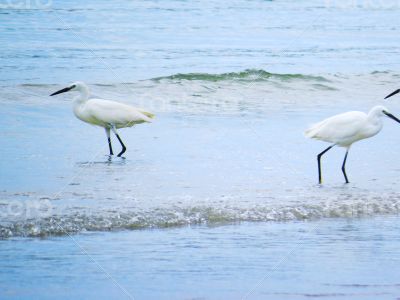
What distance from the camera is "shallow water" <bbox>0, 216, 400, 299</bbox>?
6.46 m

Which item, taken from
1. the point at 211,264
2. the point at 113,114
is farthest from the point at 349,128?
the point at 211,264

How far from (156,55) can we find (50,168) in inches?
417

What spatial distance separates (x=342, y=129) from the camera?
35.3 feet

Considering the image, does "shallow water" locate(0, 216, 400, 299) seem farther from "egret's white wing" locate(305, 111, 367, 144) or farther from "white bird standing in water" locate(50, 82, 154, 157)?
"white bird standing in water" locate(50, 82, 154, 157)

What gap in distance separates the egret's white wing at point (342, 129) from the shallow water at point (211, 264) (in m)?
2.48

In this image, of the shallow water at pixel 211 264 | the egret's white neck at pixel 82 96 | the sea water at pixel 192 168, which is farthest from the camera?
the egret's white neck at pixel 82 96

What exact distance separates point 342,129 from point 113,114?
9.48 feet

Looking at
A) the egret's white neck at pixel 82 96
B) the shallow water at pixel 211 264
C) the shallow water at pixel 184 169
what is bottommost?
the shallow water at pixel 184 169

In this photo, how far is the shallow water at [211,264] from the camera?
6457mm

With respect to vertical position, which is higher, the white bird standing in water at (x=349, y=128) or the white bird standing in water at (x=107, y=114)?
the white bird standing in water at (x=349, y=128)

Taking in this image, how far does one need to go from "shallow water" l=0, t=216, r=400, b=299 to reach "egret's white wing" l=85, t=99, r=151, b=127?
3.99 meters

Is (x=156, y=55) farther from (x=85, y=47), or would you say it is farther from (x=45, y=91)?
(x=45, y=91)

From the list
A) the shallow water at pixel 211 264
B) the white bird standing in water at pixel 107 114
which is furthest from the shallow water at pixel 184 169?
the shallow water at pixel 211 264

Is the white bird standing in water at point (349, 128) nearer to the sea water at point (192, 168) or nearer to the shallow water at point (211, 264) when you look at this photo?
the sea water at point (192, 168)
